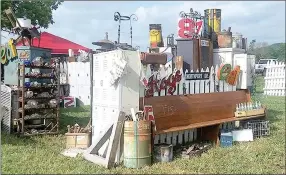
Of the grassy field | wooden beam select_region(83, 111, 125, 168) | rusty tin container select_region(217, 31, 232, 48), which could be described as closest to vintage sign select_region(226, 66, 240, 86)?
rusty tin container select_region(217, 31, 232, 48)

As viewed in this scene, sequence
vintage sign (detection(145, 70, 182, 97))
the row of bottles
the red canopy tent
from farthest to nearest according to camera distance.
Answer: the red canopy tent
the row of bottles
vintage sign (detection(145, 70, 182, 97))

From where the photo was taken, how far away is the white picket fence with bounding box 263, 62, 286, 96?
798 inches

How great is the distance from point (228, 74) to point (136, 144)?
12.3ft

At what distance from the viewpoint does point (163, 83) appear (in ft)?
21.6

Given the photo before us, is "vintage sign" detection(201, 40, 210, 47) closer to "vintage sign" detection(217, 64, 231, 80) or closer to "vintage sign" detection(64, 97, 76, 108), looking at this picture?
"vintage sign" detection(217, 64, 231, 80)

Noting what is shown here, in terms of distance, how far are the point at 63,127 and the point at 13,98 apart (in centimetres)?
154

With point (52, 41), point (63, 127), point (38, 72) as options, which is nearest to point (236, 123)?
point (63, 127)

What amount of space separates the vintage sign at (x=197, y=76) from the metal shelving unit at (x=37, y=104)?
124 inches

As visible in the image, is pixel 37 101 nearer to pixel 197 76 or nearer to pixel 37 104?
pixel 37 104

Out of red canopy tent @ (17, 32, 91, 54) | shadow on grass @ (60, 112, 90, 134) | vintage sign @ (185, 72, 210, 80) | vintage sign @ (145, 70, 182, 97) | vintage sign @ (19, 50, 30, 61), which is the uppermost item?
red canopy tent @ (17, 32, 91, 54)

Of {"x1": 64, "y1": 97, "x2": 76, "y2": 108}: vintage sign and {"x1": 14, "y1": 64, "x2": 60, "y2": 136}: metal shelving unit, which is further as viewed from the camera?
{"x1": 64, "y1": 97, "x2": 76, "y2": 108}: vintage sign

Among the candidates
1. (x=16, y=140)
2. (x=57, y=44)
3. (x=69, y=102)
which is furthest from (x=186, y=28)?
(x=57, y=44)

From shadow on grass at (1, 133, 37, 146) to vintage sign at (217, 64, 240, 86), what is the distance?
174 inches

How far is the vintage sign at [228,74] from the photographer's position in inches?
317
